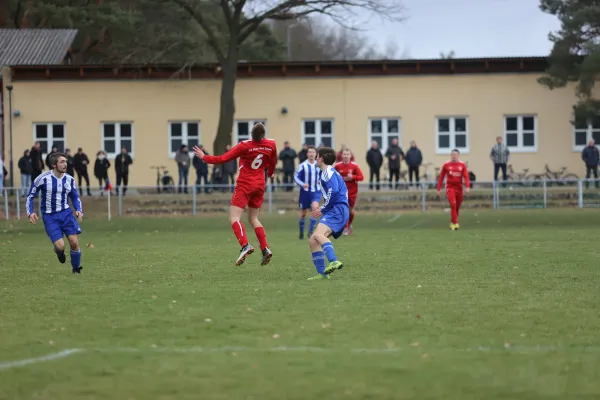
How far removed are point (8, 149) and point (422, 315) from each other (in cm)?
3873

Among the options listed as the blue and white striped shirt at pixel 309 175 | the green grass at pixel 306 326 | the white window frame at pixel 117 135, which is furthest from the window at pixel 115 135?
the green grass at pixel 306 326

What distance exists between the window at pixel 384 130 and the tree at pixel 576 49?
641 centimetres

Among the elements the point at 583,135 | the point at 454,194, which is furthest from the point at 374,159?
the point at 583,135

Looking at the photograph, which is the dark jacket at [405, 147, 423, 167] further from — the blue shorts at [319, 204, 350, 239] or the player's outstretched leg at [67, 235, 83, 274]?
the blue shorts at [319, 204, 350, 239]

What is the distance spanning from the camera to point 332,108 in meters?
46.4

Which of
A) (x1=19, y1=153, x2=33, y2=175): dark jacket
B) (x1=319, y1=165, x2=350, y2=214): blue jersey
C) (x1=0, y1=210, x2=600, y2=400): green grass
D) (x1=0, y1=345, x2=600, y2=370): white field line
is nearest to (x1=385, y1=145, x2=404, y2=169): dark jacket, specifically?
(x1=19, y1=153, x2=33, y2=175): dark jacket

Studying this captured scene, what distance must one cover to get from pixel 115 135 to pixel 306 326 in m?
38.2

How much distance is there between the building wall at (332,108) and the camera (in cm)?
4612

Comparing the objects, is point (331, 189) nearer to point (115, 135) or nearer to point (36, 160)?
point (36, 160)

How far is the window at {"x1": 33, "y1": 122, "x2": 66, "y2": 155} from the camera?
46.6m

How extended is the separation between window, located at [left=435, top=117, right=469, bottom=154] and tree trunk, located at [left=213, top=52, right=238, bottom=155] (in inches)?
347

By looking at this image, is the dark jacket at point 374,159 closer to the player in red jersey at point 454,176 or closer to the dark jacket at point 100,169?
the dark jacket at point 100,169

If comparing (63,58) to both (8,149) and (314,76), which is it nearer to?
(8,149)

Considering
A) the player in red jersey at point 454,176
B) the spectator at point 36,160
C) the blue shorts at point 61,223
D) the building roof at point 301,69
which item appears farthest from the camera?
the building roof at point 301,69
